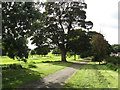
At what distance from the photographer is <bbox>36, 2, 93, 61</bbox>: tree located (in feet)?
155

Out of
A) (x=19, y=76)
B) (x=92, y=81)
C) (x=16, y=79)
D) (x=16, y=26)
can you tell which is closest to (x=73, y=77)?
(x=92, y=81)

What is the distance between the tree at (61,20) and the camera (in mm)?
47106

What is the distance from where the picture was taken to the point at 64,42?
48.6 m

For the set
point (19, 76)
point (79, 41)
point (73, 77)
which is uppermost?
point (79, 41)

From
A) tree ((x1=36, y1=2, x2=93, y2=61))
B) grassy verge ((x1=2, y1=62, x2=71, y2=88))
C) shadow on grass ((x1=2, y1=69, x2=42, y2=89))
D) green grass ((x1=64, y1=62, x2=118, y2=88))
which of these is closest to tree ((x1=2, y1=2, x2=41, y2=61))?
grassy verge ((x1=2, y1=62, x2=71, y2=88))

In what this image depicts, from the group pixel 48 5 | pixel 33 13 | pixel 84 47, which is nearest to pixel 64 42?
pixel 84 47

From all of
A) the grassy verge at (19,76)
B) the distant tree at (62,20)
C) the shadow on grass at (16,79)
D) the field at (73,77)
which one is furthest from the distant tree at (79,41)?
the shadow on grass at (16,79)

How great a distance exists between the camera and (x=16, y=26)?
20.2m

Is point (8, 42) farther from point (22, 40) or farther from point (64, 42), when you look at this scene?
point (64, 42)

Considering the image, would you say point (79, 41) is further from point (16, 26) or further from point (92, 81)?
point (92, 81)

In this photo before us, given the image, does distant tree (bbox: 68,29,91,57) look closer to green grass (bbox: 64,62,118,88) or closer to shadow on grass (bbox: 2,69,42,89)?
green grass (bbox: 64,62,118,88)

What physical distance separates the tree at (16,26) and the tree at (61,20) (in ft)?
84.9

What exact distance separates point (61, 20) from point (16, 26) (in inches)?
1146

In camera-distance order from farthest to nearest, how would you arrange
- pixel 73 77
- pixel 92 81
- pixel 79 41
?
pixel 79 41 < pixel 73 77 < pixel 92 81
